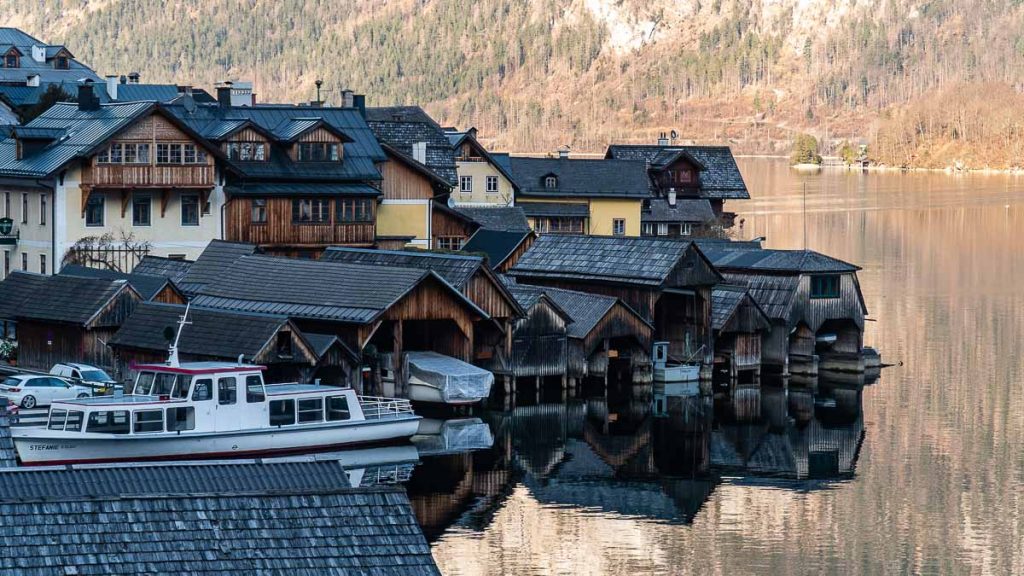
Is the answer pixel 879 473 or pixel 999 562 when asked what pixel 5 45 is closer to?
pixel 879 473

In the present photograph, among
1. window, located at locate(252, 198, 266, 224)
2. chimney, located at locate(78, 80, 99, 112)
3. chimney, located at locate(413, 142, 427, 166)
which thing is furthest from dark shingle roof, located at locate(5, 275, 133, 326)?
chimney, located at locate(413, 142, 427, 166)

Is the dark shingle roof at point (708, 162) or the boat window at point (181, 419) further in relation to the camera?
the dark shingle roof at point (708, 162)

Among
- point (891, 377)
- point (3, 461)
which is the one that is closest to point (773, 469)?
point (891, 377)

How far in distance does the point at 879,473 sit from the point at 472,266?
53.6 feet

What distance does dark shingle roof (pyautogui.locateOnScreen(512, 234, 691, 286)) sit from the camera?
70.4 m

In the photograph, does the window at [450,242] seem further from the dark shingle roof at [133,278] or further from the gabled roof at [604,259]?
the dark shingle roof at [133,278]

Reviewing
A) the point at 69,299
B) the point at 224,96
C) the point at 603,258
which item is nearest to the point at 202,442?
the point at 69,299

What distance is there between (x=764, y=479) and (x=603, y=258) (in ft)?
67.7

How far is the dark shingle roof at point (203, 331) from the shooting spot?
5650 cm

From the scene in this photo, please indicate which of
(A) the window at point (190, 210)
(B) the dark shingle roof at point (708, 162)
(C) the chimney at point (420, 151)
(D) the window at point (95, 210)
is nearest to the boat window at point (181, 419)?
(D) the window at point (95, 210)

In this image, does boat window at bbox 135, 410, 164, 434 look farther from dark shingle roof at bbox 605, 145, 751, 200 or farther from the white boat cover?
dark shingle roof at bbox 605, 145, 751, 200

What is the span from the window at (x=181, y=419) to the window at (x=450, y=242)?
1557 inches

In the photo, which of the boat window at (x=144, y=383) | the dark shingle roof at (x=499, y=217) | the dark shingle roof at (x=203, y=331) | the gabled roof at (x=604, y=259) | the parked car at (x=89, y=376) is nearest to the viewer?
the boat window at (x=144, y=383)

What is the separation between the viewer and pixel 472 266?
64.5m
